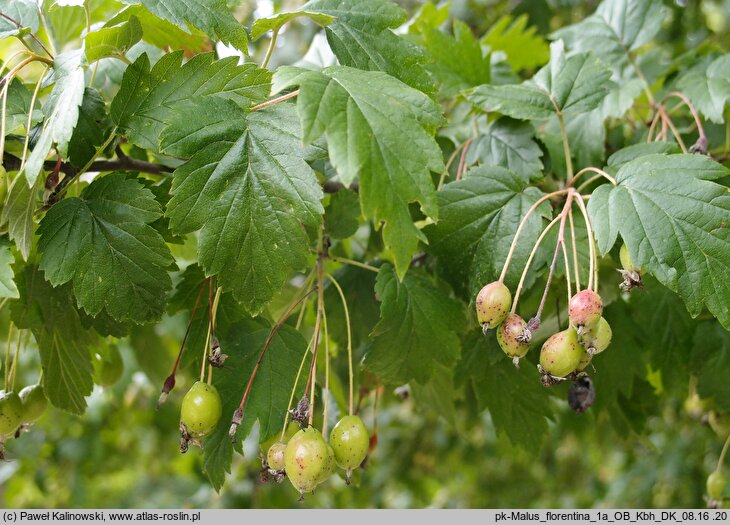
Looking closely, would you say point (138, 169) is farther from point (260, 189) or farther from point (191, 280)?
point (260, 189)

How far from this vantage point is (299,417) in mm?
1049

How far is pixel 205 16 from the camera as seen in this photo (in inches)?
41.6

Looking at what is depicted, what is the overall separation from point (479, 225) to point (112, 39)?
2.15ft

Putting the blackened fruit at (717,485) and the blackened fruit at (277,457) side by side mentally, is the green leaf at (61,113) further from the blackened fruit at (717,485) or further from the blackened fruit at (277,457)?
the blackened fruit at (717,485)

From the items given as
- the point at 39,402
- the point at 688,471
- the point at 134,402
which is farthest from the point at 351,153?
the point at 134,402

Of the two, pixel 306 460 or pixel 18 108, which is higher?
pixel 18 108

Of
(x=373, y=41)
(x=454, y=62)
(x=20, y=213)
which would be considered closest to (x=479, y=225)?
(x=373, y=41)

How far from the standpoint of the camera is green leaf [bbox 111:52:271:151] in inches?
41.9

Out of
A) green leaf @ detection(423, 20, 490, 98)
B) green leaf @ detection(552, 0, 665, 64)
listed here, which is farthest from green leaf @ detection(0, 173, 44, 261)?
green leaf @ detection(552, 0, 665, 64)

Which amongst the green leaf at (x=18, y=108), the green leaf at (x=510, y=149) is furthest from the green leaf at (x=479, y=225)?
the green leaf at (x=18, y=108)

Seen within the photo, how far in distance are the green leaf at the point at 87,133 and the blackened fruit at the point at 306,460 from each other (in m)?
0.56

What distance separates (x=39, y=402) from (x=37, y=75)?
0.71 m

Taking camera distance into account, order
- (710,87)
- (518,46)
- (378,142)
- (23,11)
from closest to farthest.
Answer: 1. (378,142)
2. (23,11)
3. (710,87)
4. (518,46)

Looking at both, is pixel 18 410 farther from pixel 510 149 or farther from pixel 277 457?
pixel 510 149
